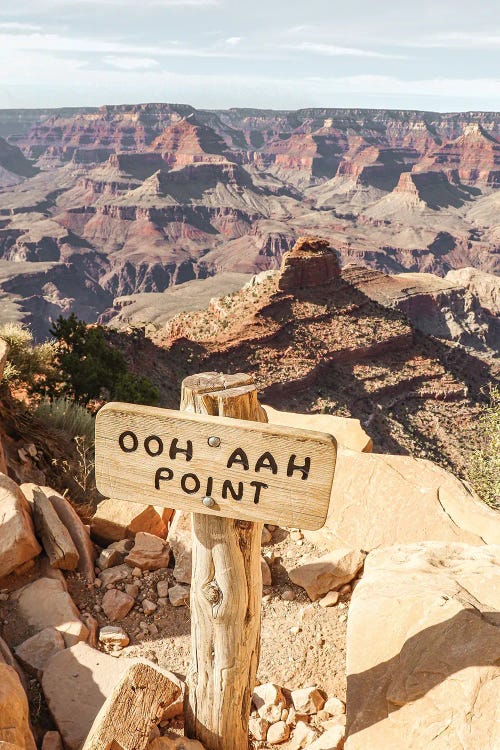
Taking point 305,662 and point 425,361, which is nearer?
point 305,662

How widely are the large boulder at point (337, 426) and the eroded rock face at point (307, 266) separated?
33030 mm

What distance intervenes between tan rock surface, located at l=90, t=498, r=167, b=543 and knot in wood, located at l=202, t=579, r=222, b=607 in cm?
292

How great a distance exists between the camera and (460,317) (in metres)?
87.4

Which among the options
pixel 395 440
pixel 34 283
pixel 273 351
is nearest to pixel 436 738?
pixel 395 440

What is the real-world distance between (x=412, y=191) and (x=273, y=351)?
181278 millimetres

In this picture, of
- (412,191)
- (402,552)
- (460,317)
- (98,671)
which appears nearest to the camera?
(98,671)

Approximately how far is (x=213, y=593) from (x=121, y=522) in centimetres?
313

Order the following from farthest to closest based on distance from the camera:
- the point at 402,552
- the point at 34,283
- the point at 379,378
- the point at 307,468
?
the point at 34,283
the point at 379,378
the point at 402,552
the point at 307,468

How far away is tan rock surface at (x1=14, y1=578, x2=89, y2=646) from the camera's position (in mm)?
4500

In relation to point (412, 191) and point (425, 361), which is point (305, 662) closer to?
point (425, 361)

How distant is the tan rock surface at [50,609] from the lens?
177 inches

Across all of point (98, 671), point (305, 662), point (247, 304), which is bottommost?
point (247, 304)

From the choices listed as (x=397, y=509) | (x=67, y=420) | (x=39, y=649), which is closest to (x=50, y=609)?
(x=39, y=649)

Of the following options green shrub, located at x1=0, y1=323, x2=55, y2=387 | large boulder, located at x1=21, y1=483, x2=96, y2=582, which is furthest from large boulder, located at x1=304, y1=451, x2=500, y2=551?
green shrub, located at x1=0, y1=323, x2=55, y2=387
